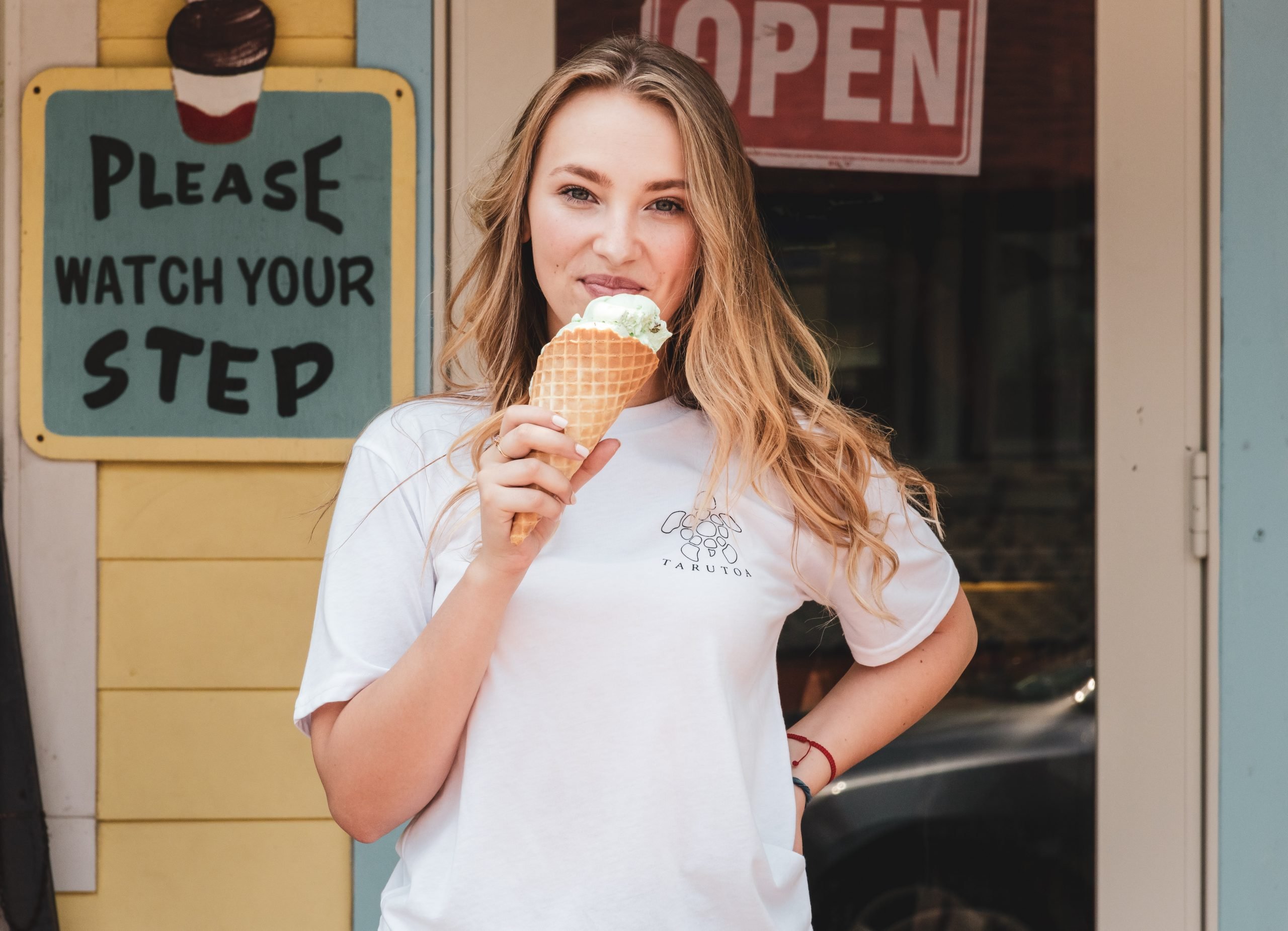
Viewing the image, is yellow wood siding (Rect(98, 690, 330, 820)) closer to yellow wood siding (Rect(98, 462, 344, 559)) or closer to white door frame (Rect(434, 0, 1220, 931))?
yellow wood siding (Rect(98, 462, 344, 559))

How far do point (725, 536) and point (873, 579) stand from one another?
0.94ft

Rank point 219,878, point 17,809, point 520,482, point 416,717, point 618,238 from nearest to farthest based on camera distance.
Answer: point 520,482 → point 416,717 → point 618,238 → point 17,809 → point 219,878

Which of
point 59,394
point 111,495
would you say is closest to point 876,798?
Answer: point 111,495

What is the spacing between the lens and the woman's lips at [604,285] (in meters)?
1.54

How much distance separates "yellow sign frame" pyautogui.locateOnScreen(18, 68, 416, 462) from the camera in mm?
2365

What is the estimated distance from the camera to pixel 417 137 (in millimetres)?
2395

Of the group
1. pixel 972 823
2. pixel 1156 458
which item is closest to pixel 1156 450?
pixel 1156 458

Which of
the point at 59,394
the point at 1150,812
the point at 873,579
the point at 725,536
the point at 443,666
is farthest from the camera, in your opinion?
the point at 1150,812

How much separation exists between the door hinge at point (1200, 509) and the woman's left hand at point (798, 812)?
1.28m

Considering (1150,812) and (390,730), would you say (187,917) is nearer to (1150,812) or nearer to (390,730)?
(390,730)

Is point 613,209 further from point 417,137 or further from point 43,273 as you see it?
point 43,273

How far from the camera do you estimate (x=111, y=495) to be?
2.40 m

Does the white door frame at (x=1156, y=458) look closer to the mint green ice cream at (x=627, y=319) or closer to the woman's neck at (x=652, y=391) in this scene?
the woman's neck at (x=652, y=391)

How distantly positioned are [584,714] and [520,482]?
A: 1.10 ft
